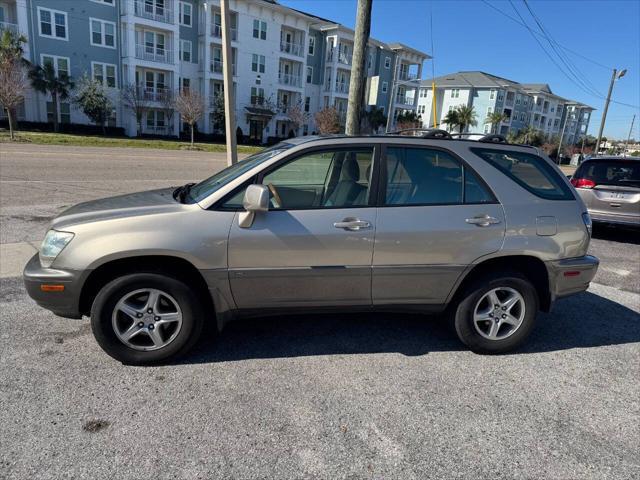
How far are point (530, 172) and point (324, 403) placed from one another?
103 inches

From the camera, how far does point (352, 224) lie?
140 inches

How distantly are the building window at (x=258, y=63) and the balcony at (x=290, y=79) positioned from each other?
2.62 meters

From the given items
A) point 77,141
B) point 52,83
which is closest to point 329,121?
point 77,141

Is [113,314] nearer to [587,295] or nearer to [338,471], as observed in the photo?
[338,471]

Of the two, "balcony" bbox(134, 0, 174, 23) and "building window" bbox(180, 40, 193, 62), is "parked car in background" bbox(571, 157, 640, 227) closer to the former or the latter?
"balcony" bbox(134, 0, 174, 23)

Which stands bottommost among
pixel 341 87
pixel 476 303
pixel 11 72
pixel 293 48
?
pixel 476 303

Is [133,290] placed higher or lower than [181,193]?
lower

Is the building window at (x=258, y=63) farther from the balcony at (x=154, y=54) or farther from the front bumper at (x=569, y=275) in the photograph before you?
the front bumper at (x=569, y=275)

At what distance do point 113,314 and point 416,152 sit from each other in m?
2.67

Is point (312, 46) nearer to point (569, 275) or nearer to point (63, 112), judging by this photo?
point (63, 112)

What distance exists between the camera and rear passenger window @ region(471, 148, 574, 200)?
3.95 meters

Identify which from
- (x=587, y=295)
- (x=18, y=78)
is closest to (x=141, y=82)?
(x=18, y=78)

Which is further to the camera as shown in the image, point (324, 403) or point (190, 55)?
point (190, 55)

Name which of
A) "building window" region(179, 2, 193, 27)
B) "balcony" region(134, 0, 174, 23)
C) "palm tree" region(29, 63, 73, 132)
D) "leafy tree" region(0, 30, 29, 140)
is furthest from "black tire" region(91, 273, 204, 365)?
"building window" region(179, 2, 193, 27)
